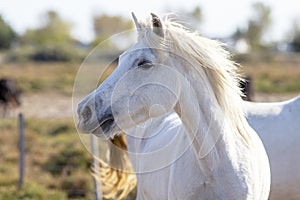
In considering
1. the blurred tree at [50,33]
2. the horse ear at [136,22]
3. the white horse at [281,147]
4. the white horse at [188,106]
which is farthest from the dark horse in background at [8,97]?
the blurred tree at [50,33]

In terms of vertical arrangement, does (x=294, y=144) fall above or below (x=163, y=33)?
below

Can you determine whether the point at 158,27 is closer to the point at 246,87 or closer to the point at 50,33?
the point at 246,87

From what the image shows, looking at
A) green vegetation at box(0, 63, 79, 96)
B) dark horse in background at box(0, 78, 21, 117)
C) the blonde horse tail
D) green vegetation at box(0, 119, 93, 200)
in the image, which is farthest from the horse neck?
green vegetation at box(0, 63, 79, 96)

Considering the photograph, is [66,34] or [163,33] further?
[66,34]

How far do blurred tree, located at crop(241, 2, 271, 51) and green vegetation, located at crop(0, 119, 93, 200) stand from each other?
57.7 metres

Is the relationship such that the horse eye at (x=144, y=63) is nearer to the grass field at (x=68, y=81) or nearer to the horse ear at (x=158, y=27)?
the horse ear at (x=158, y=27)

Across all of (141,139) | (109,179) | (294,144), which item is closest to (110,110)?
(141,139)

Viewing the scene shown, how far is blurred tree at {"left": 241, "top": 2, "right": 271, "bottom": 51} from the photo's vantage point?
233 ft

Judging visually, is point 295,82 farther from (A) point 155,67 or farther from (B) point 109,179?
(A) point 155,67

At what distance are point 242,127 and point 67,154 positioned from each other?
759 centimetres

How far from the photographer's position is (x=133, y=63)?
353 centimetres

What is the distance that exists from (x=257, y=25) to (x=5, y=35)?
26501 millimetres

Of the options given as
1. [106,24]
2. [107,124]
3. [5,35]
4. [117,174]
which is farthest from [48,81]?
[5,35]

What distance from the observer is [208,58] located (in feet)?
12.0
